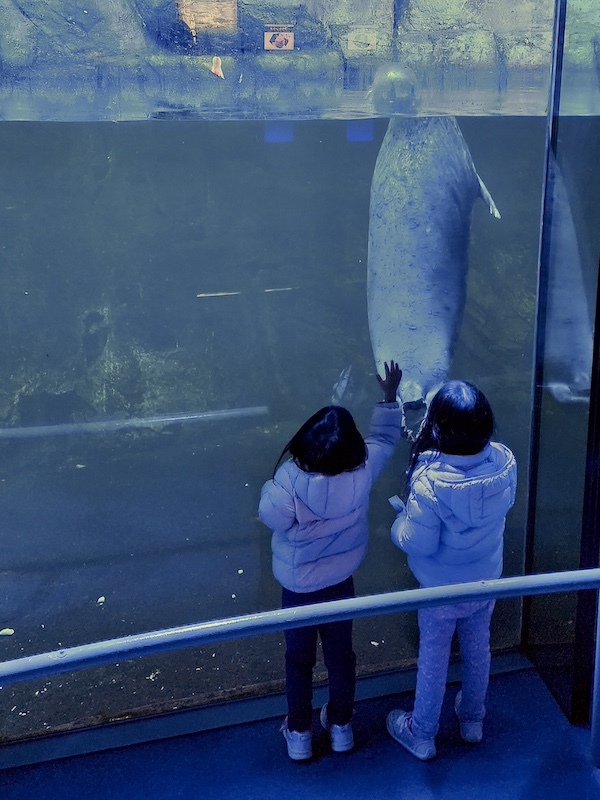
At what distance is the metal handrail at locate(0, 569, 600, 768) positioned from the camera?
0.92 meters

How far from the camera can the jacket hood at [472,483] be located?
4.07ft

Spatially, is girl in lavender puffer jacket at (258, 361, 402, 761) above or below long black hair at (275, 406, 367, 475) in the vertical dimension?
below

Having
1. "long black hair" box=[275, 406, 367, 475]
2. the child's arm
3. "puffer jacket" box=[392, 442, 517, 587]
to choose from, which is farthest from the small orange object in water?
"puffer jacket" box=[392, 442, 517, 587]

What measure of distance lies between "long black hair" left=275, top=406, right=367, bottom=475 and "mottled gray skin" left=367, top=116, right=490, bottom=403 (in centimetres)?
125

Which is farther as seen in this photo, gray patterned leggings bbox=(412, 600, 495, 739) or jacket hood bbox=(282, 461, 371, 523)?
gray patterned leggings bbox=(412, 600, 495, 739)

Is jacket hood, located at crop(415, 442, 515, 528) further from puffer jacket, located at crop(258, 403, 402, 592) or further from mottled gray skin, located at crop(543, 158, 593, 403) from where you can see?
mottled gray skin, located at crop(543, 158, 593, 403)

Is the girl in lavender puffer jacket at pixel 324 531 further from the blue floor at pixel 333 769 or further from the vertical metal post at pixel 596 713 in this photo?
the vertical metal post at pixel 596 713

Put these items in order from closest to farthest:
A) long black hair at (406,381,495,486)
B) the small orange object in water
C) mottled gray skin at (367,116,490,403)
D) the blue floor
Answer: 1. long black hair at (406,381,495,486)
2. the blue floor
3. mottled gray skin at (367,116,490,403)
4. the small orange object in water

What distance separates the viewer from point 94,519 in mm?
3068

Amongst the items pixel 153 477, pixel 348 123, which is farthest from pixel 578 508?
pixel 348 123

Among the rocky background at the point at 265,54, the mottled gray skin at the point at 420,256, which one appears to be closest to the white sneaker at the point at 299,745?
the mottled gray skin at the point at 420,256

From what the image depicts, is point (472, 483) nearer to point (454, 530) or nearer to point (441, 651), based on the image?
point (454, 530)

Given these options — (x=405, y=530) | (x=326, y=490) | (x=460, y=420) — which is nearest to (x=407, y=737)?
(x=405, y=530)

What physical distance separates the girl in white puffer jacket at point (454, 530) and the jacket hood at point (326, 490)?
4.7 inches
